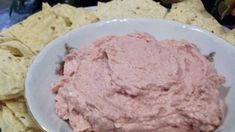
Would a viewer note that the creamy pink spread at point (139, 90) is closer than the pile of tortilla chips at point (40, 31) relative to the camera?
Yes

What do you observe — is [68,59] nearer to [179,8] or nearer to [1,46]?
[1,46]

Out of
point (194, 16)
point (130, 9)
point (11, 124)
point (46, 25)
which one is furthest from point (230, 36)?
point (11, 124)

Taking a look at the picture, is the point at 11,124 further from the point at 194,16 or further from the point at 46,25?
the point at 194,16

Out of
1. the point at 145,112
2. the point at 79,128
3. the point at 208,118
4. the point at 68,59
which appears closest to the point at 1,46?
the point at 68,59

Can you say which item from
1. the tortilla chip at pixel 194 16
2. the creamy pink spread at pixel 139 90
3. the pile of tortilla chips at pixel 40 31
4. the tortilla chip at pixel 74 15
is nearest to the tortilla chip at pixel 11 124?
the pile of tortilla chips at pixel 40 31

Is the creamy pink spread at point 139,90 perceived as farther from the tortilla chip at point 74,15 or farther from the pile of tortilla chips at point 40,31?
the tortilla chip at point 74,15
